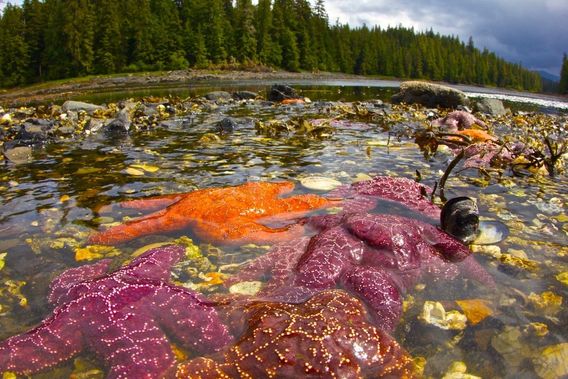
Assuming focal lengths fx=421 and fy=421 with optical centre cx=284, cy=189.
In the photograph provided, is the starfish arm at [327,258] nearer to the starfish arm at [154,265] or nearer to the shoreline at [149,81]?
the starfish arm at [154,265]

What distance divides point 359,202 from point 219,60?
289 feet

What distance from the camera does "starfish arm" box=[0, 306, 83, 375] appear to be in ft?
10.2

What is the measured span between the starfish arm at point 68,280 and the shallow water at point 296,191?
0.51 ft

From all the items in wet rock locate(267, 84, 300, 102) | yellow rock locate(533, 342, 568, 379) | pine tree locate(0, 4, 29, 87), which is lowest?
yellow rock locate(533, 342, 568, 379)

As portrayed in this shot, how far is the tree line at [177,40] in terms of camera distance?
76.2 m

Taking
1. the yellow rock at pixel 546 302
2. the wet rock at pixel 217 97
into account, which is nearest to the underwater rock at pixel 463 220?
the yellow rock at pixel 546 302

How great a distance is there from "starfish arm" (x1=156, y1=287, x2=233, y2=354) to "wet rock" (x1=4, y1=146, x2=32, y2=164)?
905cm

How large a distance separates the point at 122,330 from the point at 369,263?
2.50 meters

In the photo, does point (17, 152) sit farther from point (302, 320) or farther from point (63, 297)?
point (302, 320)

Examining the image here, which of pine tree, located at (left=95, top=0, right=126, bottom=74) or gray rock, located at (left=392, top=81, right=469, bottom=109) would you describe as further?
pine tree, located at (left=95, top=0, right=126, bottom=74)

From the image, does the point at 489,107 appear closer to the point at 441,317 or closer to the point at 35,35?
the point at 441,317

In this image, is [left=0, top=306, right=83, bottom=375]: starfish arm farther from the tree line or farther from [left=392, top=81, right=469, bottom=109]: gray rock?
the tree line

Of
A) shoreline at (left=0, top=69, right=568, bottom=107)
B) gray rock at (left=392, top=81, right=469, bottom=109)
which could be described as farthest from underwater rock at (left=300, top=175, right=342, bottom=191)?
shoreline at (left=0, top=69, right=568, bottom=107)

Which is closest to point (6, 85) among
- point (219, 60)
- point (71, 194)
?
point (219, 60)
